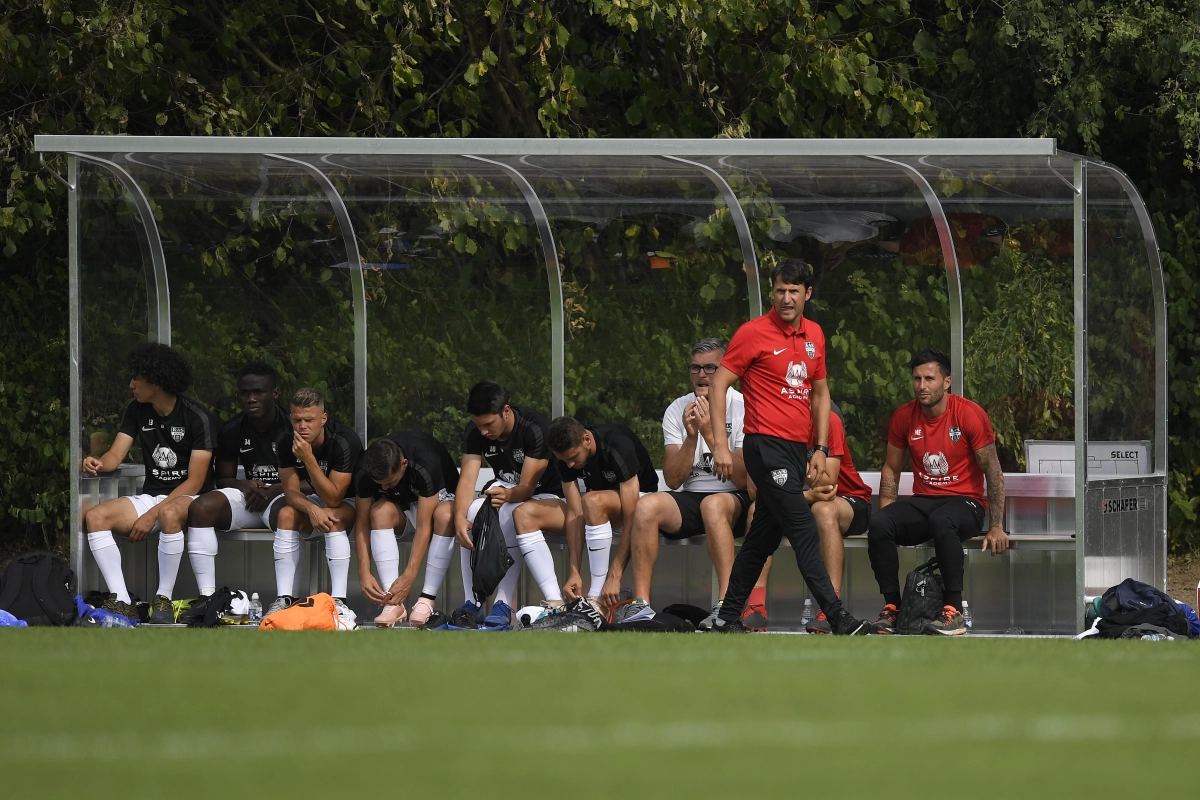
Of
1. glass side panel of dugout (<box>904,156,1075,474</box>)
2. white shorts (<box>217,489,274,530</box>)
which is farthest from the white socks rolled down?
glass side panel of dugout (<box>904,156,1075,474</box>)

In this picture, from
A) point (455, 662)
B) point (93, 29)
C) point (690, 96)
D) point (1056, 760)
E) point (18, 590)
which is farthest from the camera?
point (690, 96)

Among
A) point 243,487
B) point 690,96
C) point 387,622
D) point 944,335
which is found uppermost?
point 690,96

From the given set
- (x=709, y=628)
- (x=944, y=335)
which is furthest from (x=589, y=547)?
(x=944, y=335)

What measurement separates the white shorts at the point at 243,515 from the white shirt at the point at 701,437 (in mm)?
2083

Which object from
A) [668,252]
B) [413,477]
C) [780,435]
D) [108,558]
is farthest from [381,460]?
[668,252]

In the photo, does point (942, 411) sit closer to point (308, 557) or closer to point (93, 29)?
point (308, 557)

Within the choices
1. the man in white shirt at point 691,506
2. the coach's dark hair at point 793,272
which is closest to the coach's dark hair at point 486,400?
the man in white shirt at point 691,506

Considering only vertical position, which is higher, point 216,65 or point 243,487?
point 216,65

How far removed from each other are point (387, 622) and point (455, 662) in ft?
8.26

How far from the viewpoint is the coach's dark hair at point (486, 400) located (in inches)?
319

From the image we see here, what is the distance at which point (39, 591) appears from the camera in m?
7.55

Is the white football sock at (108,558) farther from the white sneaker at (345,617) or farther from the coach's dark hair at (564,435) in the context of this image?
the coach's dark hair at (564,435)

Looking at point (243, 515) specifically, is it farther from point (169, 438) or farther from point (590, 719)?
point (590, 719)

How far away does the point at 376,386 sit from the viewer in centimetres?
923
